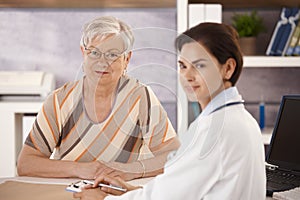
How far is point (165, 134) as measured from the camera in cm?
139

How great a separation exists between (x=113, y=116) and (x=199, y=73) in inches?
19.8

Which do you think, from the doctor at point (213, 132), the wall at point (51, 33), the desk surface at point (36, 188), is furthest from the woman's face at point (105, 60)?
the wall at point (51, 33)

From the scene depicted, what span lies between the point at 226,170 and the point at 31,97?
2.04m

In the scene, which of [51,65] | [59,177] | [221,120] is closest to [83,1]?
[51,65]

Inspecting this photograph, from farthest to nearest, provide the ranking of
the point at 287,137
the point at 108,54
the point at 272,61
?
the point at 272,61 < the point at 287,137 < the point at 108,54

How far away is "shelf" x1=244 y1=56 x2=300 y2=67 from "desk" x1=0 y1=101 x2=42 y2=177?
105 cm

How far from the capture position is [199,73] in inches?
43.3

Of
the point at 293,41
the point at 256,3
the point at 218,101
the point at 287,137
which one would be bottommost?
the point at 287,137

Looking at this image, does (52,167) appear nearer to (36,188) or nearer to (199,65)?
(36,188)

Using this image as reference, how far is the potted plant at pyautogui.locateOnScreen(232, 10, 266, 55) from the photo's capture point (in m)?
2.88

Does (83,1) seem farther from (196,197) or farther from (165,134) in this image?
(196,197)

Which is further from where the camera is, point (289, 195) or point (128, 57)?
point (289, 195)

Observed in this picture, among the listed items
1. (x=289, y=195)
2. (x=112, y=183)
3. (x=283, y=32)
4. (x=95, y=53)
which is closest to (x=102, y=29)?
(x=95, y=53)

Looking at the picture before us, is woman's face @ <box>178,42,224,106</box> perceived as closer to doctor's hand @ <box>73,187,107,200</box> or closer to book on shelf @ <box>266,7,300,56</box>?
doctor's hand @ <box>73,187,107,200</box>
